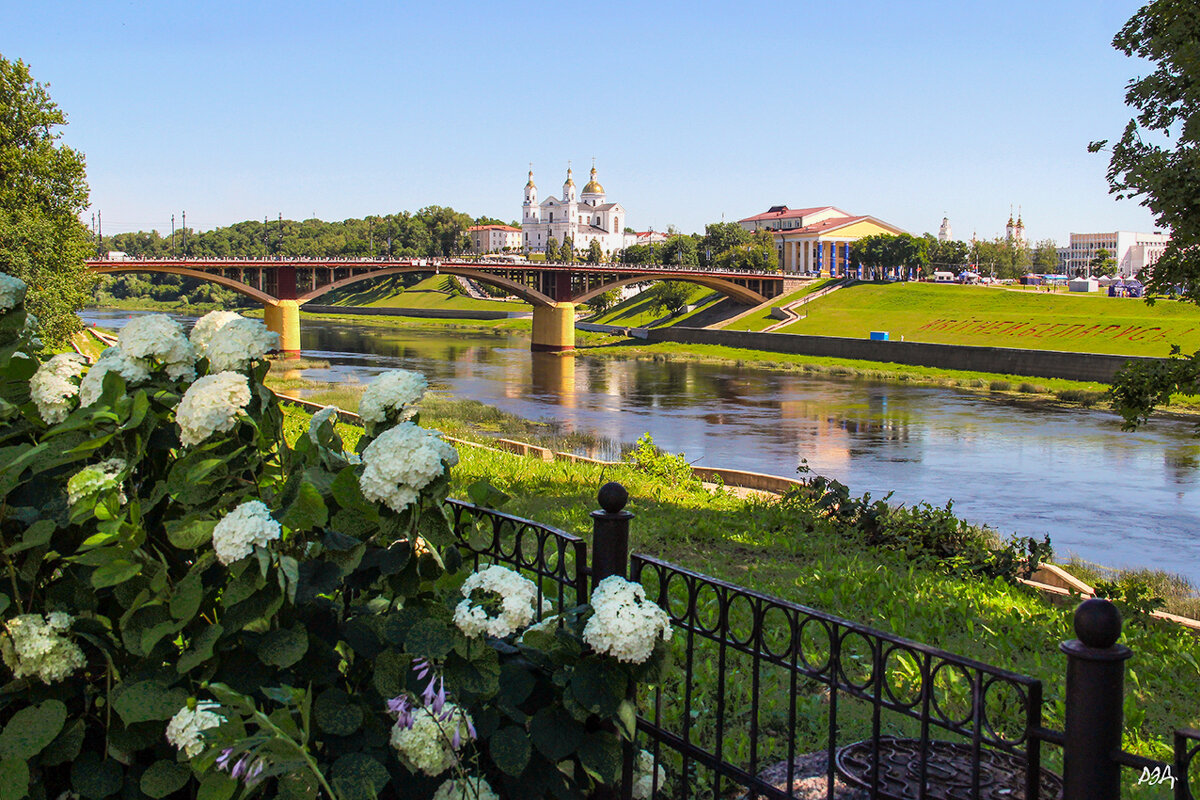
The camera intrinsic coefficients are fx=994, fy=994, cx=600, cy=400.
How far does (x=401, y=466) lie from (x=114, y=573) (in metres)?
0.72

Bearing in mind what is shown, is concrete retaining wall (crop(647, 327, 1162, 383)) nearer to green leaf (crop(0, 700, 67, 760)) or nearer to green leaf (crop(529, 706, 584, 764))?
green leaf (crop(529, 706, 584, 764))

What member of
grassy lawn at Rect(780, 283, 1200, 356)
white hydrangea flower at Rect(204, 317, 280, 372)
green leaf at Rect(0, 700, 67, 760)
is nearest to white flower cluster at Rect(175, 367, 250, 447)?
white hydrangea flower at Rect(204, 317, 280, 372)

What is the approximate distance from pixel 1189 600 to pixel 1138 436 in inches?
684

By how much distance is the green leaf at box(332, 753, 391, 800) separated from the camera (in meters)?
2.31

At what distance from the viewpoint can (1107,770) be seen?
76.2 inches

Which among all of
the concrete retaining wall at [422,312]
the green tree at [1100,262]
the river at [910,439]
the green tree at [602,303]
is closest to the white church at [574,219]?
the concrete retaining wall at [422,312]

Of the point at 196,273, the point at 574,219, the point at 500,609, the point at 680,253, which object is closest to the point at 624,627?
the point at 500,609

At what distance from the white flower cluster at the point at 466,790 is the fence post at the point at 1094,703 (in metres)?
1.34

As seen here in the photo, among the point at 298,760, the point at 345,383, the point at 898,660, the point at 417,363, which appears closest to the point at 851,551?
the point at 898,660

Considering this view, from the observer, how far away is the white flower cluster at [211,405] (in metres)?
2.33

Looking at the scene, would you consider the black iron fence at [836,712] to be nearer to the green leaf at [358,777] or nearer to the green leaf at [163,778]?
the green leaf at [358,777]

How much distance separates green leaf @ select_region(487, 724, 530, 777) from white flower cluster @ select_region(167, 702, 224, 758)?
642 millimetres

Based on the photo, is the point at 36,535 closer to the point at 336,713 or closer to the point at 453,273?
the point at 336,713

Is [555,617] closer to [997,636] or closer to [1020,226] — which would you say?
[997,636]
